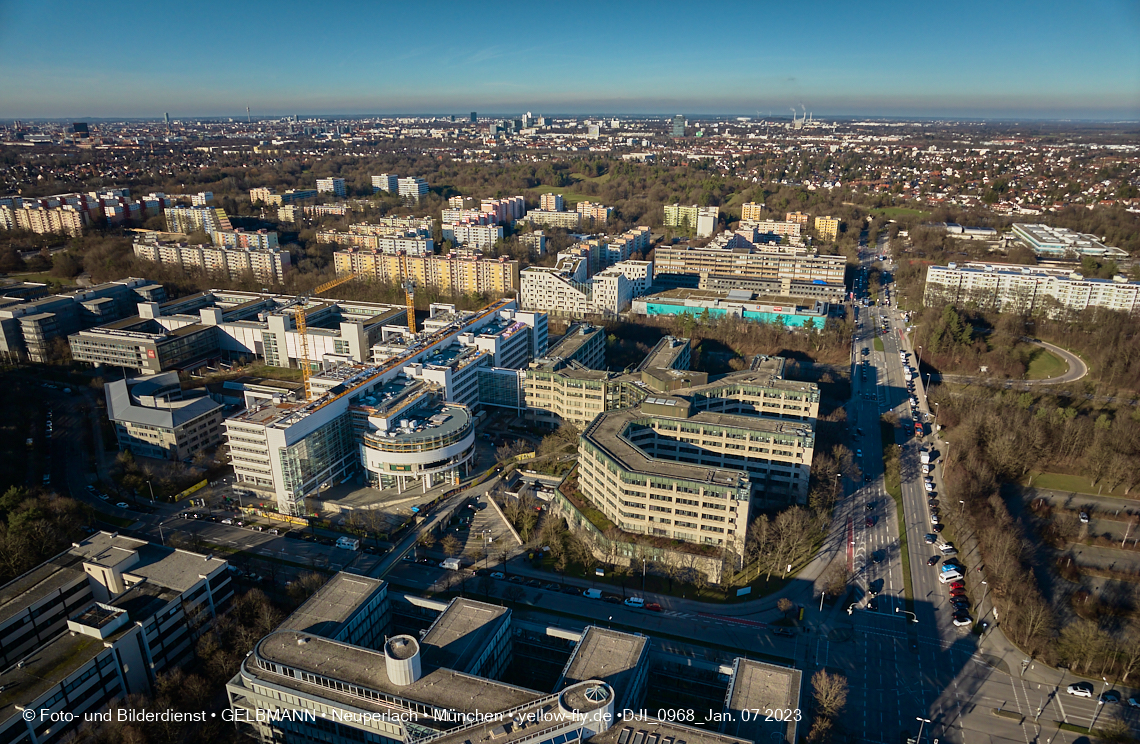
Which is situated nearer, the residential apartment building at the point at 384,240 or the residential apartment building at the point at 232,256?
the residential apartment building at the point at 232,256

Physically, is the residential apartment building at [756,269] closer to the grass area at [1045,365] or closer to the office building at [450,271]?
the office building at [450,271]

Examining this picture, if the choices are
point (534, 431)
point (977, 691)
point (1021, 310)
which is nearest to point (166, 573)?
point (534, 431)

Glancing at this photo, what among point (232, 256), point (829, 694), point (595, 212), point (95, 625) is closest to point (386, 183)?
point (595, 212)

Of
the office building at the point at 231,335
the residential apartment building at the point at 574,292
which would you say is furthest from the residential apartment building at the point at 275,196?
the residential apartment building at the point at 574,292

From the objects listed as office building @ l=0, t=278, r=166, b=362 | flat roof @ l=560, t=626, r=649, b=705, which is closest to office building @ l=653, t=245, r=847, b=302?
office building @ l=0, t=278, r=166, b=362

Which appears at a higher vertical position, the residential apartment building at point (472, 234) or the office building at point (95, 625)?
the residential apartment building at point (472, 234)

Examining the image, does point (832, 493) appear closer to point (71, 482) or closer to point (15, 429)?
point (71, 482)
